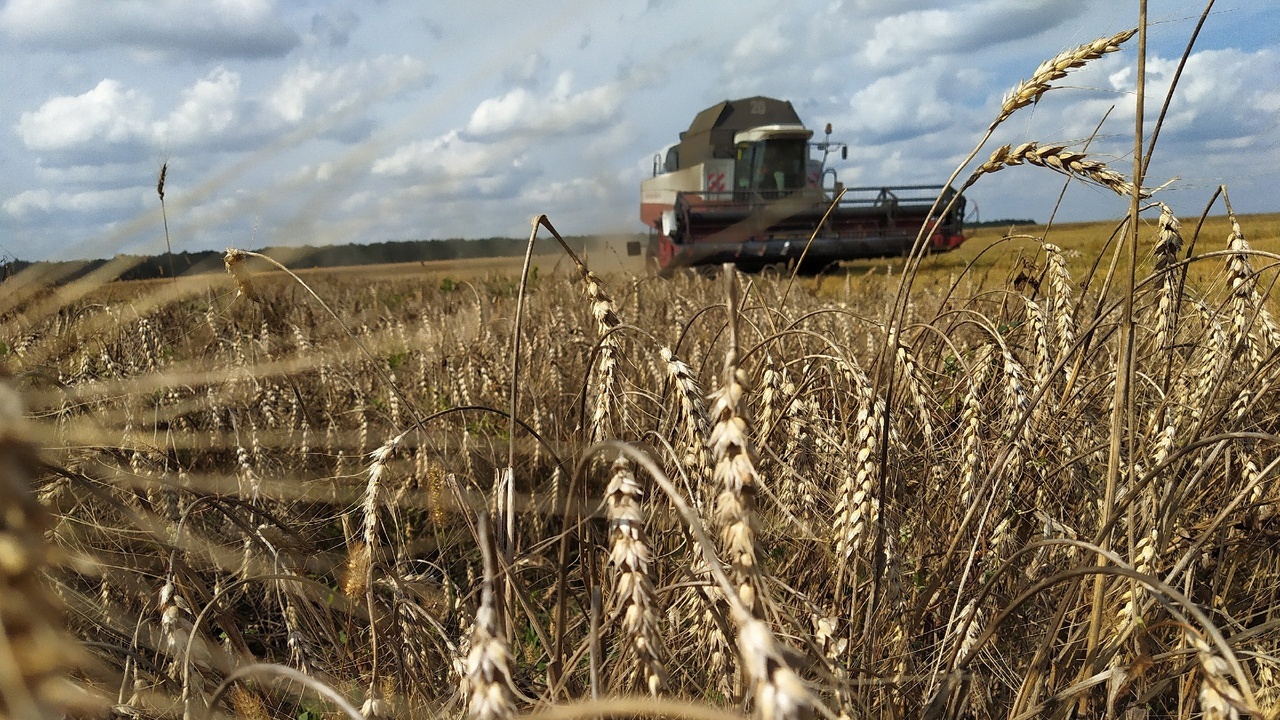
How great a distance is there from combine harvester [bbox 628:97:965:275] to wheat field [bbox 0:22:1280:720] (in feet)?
25.6

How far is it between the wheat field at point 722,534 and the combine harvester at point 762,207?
307 inches

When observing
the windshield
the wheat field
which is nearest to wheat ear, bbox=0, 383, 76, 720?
the wheat field

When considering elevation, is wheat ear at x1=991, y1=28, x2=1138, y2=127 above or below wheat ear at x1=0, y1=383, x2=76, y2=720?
above

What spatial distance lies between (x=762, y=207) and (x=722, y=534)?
13.2 m

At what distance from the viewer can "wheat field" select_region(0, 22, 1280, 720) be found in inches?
25.9

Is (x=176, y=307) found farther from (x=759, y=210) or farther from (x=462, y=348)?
(x=759, y=210)

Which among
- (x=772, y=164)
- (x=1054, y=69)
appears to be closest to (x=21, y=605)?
(x=1054, y=69)

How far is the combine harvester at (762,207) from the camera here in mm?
12484

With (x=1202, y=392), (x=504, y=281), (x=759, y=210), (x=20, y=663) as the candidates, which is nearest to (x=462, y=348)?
(x=1202, y=392)

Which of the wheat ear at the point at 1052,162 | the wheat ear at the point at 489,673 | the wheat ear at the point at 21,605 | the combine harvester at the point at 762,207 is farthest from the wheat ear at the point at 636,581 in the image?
the combine harvester at the point at 762,207

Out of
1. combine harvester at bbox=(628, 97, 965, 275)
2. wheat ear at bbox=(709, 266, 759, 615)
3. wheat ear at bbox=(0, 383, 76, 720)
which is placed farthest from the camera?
combine harvester at bbox=(628, 97, 965, 275)

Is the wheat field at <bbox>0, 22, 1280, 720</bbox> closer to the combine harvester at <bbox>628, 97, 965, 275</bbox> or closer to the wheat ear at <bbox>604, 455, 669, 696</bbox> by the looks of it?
the wheat ear at <bbox>604, 455, 669, 696</bbox>

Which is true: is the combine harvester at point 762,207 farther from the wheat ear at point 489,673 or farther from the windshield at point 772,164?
the wheat ear at point 489,673

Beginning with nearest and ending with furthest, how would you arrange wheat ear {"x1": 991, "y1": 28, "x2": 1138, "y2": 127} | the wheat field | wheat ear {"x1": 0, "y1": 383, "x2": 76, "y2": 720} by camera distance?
wheat ear {"x1": 0, "y1": 383, "x2": 76, "y2": 720} < the wheat field < wheat ear {"x1": 991, "y1": 28, "x2": 1138, "y2": 127}
